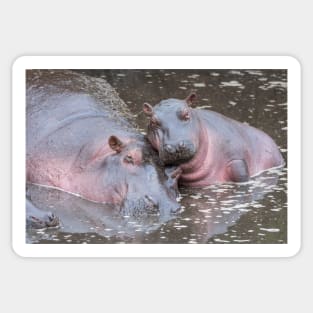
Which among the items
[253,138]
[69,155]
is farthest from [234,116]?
[69,155]

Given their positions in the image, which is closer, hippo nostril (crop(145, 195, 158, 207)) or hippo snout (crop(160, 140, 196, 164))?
hippo nostril (crop(145, 195, 158, 207))

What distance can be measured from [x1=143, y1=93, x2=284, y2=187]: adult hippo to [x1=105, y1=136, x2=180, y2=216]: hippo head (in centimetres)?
12

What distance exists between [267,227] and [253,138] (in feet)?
4.21

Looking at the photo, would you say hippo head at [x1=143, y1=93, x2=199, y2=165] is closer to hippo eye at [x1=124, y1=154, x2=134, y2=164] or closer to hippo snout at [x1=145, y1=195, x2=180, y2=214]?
hippo eye at [x1=124, y1=154, x2=134, y2=164]

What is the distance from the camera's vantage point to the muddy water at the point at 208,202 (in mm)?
13094

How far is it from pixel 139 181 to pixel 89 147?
69 centimetres

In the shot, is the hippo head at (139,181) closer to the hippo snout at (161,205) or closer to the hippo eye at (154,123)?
the hippo snout at (161,205)

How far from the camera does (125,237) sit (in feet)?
42.8

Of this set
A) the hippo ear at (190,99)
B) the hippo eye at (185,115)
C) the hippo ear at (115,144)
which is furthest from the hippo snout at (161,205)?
the hippo ear at (190,99)

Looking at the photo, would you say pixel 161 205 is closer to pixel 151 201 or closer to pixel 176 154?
pixel 151 201

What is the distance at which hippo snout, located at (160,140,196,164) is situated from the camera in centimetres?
1338

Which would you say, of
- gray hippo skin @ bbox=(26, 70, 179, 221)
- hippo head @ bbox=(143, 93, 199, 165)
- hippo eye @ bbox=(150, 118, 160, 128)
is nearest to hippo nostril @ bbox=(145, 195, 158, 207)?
gray hippo skin @ bbox=(26, 70, 179, 221)

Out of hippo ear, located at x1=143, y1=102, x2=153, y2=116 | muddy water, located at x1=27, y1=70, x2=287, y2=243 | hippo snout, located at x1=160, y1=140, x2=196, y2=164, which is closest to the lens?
muddy water, located at x1=27, y1=70, x2=287, y2=243
